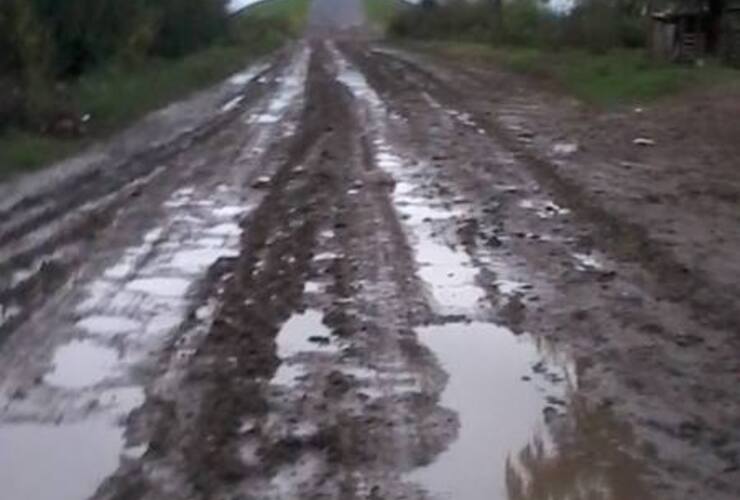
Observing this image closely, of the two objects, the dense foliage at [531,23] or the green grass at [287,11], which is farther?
the green grass at [287,11]

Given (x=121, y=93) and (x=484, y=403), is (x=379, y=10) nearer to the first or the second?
(x=121, y=93)

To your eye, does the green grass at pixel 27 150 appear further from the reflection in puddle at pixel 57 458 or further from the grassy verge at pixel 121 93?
the reflection in puddle at pixel 57 458

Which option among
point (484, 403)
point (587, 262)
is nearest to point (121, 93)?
point (587, 262)

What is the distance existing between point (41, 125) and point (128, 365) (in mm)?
17584

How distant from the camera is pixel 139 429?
9547mm

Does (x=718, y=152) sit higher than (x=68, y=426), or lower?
lower

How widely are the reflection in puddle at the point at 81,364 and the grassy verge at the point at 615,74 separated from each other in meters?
24.7

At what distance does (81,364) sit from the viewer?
37.2ft

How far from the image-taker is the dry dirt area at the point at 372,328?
29.1 feet

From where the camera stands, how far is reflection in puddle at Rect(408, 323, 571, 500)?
8641 millimetres

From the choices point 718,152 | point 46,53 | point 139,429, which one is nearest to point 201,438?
point 139,429

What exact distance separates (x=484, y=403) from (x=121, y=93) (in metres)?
26.1

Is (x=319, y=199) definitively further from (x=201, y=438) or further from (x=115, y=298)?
(x=201, y=438)

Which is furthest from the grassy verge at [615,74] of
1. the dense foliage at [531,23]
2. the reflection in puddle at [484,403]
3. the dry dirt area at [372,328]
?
the reflection in puddle at [484,403]
